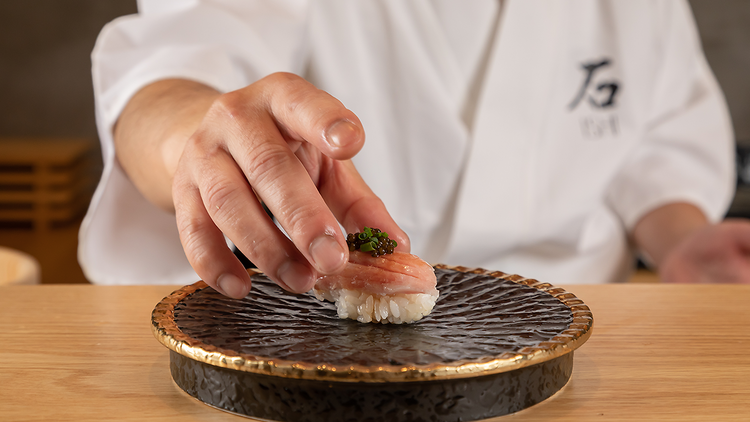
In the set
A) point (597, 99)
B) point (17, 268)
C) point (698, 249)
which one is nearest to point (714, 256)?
point (698, 249)

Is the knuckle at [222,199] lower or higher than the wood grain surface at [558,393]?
higher

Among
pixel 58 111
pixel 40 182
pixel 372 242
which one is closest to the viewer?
pixel 372 242

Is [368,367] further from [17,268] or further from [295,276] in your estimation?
[17,268]

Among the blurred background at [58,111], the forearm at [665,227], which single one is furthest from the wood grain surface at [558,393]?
the blurred background at [58,111]

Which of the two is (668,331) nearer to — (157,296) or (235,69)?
(157,296)

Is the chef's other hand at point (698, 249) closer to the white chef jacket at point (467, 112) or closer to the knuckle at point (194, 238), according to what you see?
the white chef jacket at point (467, 112)
